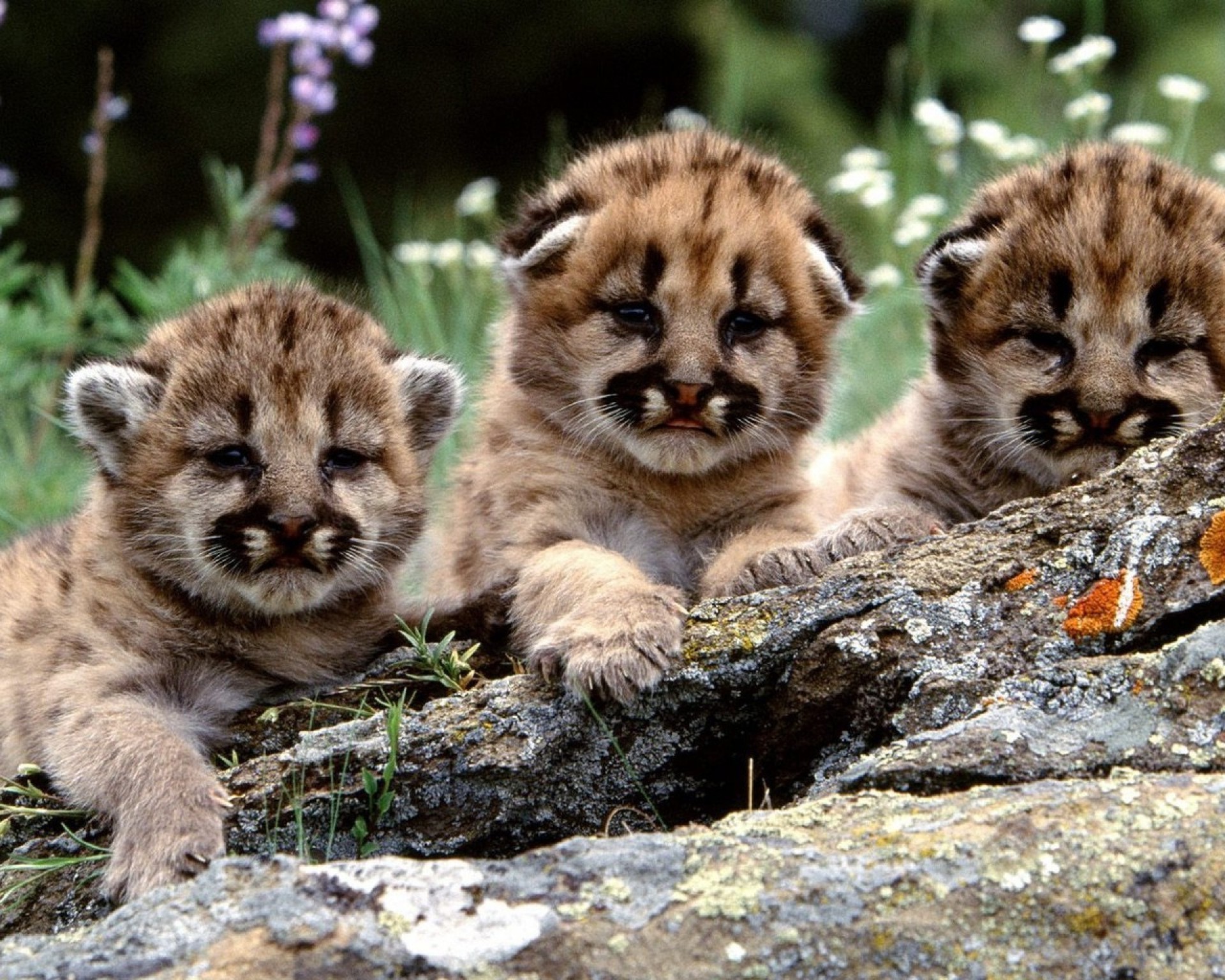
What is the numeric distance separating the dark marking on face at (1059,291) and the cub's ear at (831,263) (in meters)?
0.72

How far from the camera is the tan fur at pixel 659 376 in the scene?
509 centimetres

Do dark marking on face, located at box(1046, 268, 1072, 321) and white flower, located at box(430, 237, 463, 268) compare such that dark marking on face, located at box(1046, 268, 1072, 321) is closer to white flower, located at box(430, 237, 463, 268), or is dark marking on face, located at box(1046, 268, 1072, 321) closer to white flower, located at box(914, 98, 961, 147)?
white flower, located at box(914, 98, 961, 147)

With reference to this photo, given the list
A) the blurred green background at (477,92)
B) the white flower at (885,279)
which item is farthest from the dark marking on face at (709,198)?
the blurred green background at (477,92)

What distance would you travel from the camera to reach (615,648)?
154 inches

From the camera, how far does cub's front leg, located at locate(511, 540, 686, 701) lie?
3.87m

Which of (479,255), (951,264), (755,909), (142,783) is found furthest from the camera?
(479,255)

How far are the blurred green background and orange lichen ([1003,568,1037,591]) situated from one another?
6140 mm

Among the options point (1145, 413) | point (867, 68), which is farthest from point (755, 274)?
point (867, 68)

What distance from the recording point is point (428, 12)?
1274cm

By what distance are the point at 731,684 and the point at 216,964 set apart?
1.49 m

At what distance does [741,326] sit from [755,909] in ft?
9.05

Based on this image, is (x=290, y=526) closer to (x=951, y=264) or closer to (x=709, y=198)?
(x=709, y=198)

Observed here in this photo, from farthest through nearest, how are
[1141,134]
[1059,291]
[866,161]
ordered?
[866,161] < [1141,134] < [1059,291]

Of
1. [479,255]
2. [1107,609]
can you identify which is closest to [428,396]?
[1107,609]
